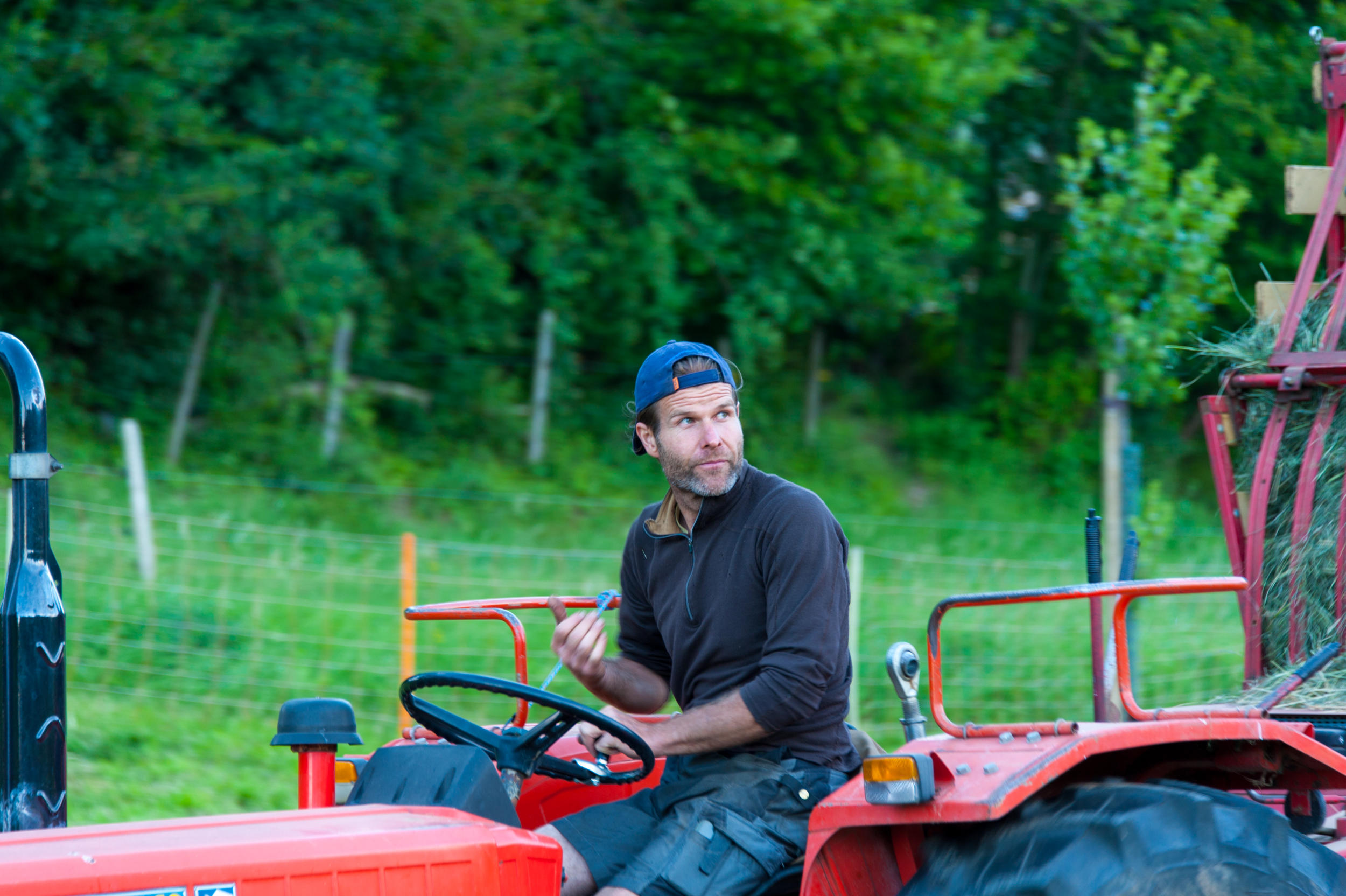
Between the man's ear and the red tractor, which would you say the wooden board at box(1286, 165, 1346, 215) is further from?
the man's ear

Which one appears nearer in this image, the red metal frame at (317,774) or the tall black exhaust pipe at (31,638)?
the tall black exhaust pipe at (31,638)

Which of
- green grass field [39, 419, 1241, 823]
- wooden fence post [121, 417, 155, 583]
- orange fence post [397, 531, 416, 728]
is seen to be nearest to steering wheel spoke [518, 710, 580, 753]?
green grass field [39, 419, 1241, 823]

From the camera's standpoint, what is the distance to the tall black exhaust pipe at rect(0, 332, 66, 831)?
7.85 feet

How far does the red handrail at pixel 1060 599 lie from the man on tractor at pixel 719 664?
0.26m

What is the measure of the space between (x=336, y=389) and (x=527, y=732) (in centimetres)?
1102

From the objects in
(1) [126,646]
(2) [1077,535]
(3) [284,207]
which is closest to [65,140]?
(3) [284,207]

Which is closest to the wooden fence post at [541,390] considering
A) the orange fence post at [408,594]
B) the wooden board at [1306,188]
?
the orange fence post at [408,594]

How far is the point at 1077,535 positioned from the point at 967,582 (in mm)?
3711

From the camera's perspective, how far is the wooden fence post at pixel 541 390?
1479 centimetres

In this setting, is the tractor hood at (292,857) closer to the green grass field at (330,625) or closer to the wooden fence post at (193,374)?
the green grass field at (330,625)

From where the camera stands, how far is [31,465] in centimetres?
243

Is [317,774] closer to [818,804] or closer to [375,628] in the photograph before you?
[818,804]

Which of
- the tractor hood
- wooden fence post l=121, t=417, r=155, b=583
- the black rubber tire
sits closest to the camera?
the tractor hood

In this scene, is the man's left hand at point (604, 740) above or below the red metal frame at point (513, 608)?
below
